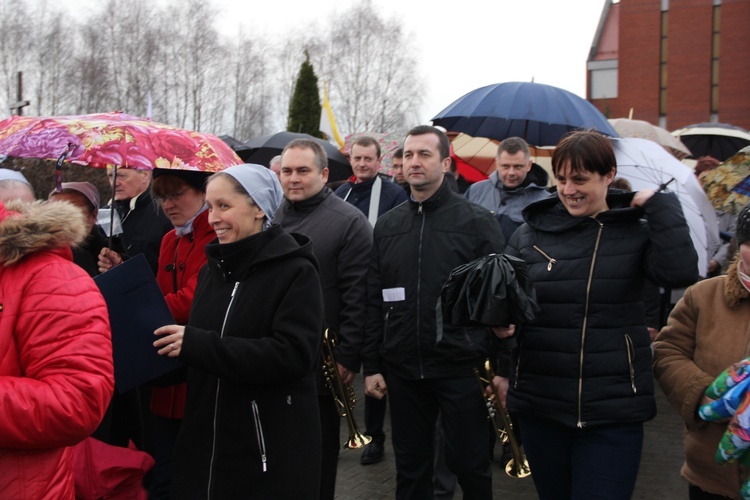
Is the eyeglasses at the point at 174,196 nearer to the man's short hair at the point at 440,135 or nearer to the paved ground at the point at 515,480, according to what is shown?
the man's short hair at the point at 440,135

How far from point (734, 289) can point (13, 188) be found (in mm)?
3426

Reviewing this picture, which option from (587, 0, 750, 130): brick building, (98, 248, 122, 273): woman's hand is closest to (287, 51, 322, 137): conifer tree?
(587, 0, 750, 130): brick building

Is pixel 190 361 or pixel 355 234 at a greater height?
pixel 355 234

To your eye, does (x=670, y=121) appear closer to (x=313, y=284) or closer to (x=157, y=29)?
(x=157, y=29)

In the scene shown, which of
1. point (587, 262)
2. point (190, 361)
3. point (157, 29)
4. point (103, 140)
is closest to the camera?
point (190, 361)

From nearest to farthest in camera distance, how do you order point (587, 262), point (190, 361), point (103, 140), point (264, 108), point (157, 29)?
1. point (190, 361)
2. point (587, 262)
3. point (103, 140)
4. point (157, 29)
5. point (264, 108)

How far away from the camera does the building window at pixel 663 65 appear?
158 ft

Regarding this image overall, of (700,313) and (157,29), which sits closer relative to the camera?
(700,313)

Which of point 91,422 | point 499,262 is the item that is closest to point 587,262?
point 499,262

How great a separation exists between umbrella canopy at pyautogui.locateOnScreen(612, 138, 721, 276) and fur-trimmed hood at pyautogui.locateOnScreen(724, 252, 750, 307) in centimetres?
172

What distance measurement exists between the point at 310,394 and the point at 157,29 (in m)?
42.4

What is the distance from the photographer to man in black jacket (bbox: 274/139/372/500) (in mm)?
4340

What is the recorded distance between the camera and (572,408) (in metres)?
3.27

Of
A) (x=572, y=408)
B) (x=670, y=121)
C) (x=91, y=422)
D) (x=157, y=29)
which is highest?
(x=157, y=29)
